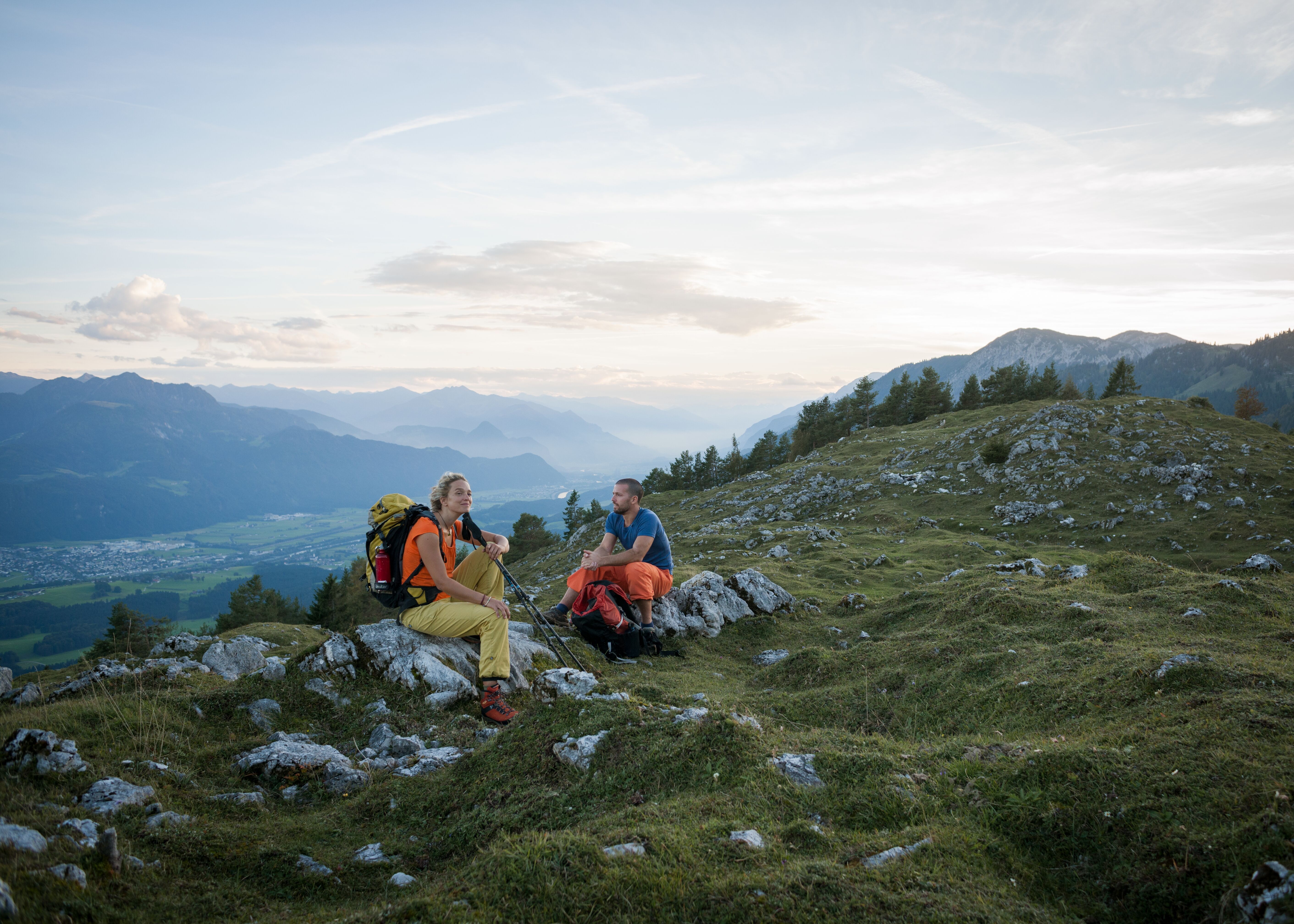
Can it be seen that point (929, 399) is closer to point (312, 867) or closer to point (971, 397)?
point (971, 397)

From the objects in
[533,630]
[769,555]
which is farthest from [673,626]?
[769,555]

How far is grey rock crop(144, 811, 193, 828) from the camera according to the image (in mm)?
4922

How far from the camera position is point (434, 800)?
6.10m

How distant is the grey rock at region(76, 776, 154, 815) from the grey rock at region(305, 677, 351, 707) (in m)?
3.37

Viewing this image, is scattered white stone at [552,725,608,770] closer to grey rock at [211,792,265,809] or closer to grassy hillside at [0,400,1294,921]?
grassy hillside at [0,400,1294,921]

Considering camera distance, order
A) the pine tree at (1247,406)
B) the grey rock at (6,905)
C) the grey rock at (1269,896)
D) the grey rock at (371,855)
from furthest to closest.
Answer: the pine tree at (1247,406) < the grey rock at (371,855) < the grey rock at (6,905) < the grey rock at (1269,896)

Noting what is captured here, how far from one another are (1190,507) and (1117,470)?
205 inches

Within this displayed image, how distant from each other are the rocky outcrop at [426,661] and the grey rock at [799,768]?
201 inches

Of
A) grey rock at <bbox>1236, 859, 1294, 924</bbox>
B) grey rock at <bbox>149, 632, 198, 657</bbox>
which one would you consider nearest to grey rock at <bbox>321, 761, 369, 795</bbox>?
grey rock at <bbox>1236, 859, 1294, 924</bbox>

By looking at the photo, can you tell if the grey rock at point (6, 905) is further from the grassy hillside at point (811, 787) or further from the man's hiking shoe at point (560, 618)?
the man's hiking shoe at point (560, 618)

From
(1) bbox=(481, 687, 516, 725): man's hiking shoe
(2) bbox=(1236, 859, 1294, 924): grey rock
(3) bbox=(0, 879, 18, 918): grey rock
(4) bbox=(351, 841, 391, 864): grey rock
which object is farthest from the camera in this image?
(1) bbox=(481, 687, 516, 725): man's hiking shoe

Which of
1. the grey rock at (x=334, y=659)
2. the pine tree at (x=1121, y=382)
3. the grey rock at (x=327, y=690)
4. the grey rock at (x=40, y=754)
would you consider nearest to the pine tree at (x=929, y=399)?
the pine tree at (x=1121, y=382)

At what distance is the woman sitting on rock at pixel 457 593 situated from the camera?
8852mm

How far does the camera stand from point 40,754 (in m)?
5.35
